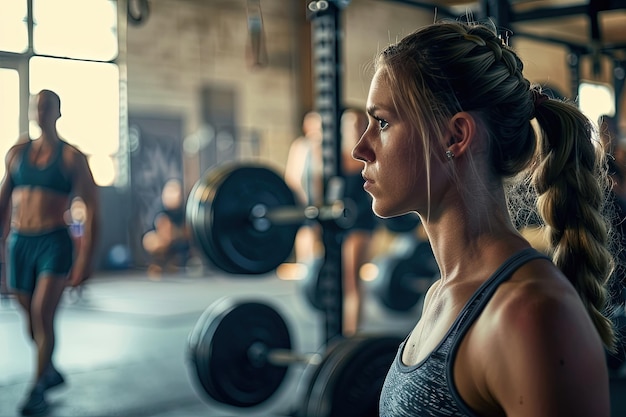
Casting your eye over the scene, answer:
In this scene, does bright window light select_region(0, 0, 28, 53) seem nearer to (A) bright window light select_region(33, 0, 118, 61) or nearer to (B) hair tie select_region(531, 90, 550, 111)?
(A) bright window light select_region(33, 0, 118, 61)

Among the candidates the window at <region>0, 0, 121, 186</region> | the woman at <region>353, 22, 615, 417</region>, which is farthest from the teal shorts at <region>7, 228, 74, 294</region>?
the woman at <region>353, 22, 615, 417</region>

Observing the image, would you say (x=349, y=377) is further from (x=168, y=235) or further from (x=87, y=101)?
(x=168, y=235)

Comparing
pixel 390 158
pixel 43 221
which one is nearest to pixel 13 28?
pixel 43 221

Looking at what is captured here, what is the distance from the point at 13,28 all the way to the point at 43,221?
0.69 metres

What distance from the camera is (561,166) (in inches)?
29.1

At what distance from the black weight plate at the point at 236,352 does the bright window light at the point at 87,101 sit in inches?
31.8

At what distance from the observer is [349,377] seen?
198 cm

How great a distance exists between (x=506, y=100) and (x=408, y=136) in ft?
0.29

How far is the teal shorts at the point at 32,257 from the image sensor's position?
267 centimetres

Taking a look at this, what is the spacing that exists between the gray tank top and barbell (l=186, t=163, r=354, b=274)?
5.89ft

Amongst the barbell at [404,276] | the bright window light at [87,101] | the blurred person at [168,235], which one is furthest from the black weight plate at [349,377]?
the blurred person at [168,235]

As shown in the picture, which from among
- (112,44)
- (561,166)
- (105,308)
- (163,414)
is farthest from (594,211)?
(112,44)

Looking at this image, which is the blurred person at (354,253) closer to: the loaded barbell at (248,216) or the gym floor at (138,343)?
the gym floor at (138,343)

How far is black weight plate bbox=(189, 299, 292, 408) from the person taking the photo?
2607mm
